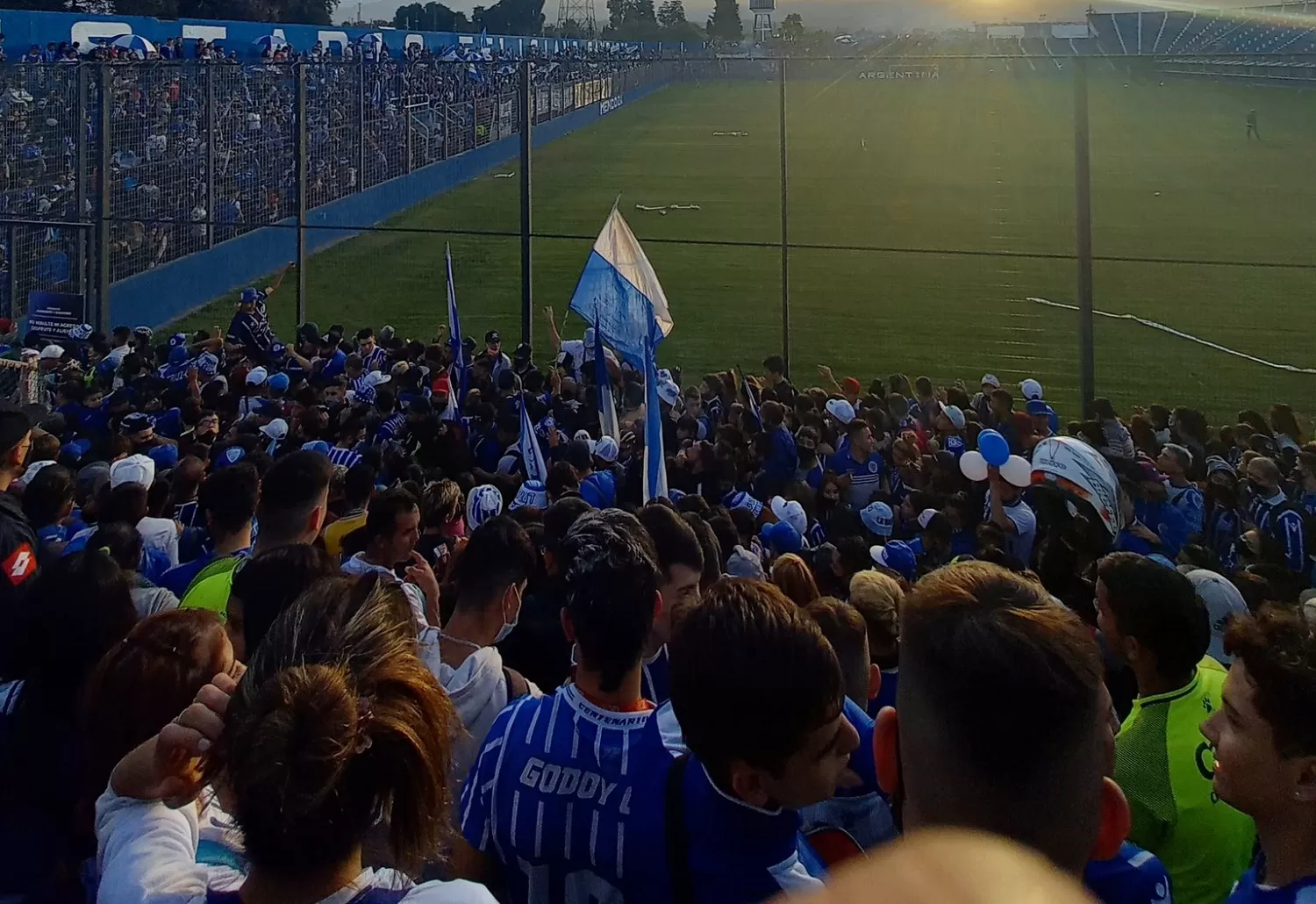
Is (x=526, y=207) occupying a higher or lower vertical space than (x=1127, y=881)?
higher

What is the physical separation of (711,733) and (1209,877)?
1.61 meters

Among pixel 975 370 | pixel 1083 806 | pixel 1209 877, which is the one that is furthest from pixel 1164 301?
pixel 1083 806

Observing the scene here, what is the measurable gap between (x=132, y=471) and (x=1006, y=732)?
5.88 m

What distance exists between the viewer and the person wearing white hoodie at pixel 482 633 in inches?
141

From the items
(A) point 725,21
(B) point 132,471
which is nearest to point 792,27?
(A) point 725,21

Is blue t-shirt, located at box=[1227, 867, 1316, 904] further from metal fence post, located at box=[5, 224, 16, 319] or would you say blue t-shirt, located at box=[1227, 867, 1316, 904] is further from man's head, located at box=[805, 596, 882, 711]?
metal fence post, located at box=[5, 224, 16, 319]

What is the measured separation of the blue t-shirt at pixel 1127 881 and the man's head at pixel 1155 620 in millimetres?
1111

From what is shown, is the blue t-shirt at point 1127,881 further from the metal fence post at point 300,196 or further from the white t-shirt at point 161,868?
the metal fence post at point 300,196

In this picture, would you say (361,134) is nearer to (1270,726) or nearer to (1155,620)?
(1155,620)

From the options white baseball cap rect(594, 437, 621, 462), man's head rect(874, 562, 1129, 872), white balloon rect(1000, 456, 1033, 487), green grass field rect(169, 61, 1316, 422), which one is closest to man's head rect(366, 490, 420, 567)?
man's head rect(874, 562, 1129, 872)

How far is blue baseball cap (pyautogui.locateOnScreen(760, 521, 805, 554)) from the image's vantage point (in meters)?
6.93

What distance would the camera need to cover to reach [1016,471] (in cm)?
729

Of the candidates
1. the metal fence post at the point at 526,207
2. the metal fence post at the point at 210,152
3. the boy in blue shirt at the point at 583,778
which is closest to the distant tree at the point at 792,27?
the metal fence post at the point at 210,152

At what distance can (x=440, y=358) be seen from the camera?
40.4 ft
